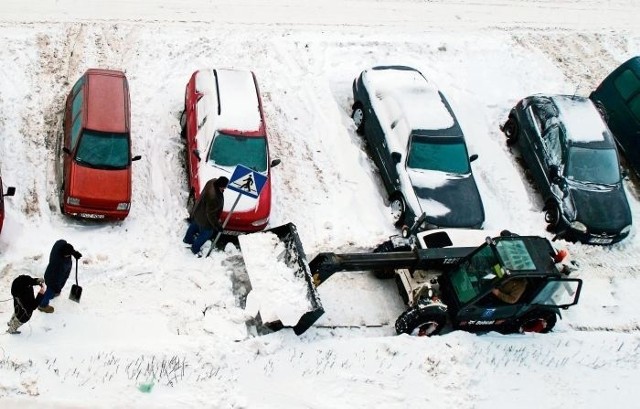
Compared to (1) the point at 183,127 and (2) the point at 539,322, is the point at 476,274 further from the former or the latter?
(1) the point at 183,127

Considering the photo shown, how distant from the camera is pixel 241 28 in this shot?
16.9 m

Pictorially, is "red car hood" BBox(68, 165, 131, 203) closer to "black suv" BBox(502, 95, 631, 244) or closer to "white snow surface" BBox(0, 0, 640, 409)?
"white snow surface" BBox(0, 0, 640, 409)

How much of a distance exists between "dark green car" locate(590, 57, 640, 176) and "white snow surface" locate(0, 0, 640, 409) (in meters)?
0.79

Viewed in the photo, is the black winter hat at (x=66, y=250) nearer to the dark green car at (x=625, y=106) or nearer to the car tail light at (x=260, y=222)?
the car tail light at (x=260, y=222)

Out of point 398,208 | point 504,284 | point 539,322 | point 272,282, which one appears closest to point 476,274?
point 504,284

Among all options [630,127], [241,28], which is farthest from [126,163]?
[630,127]

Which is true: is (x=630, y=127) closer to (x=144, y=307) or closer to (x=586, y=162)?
(x=586, y=162)

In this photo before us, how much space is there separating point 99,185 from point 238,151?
2528 mm

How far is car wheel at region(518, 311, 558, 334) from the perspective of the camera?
11.4 metres

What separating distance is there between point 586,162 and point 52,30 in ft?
38.9

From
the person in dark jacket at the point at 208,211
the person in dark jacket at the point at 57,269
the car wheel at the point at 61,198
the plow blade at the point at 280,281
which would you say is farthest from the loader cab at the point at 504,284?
the car wheel at the point at 61,198

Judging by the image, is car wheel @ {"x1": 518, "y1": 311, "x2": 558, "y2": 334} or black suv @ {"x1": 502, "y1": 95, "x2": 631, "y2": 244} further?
black suv @ {"x1": 502, "y1": 95, "x2": 631, "y2": 244}

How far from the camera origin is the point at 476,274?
10.8 meters

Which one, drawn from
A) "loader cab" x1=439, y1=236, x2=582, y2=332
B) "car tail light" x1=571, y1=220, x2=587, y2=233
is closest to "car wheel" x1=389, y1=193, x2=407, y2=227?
"loader cab" x1=439, y1=236, x2=582, y2=332
